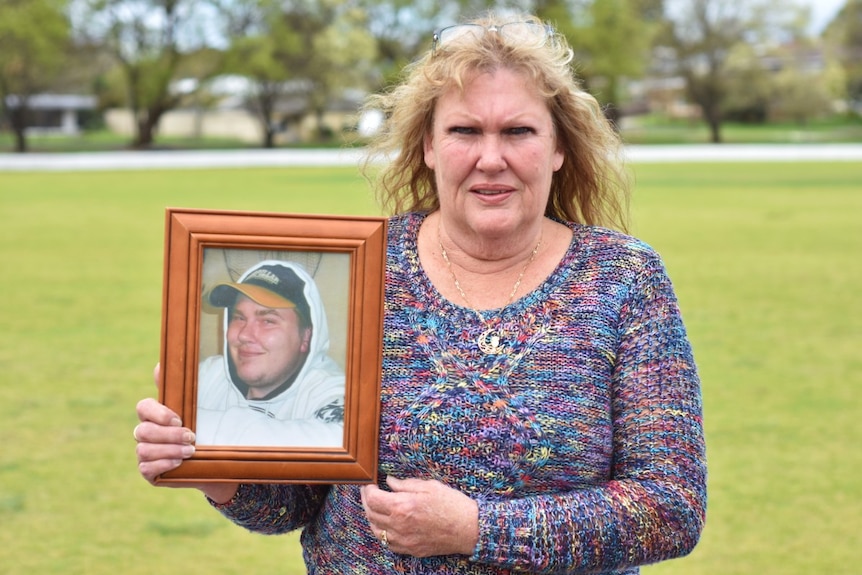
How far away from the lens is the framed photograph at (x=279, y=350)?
2.26 meters

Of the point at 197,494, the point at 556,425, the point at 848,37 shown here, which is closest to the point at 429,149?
the point at 556,425

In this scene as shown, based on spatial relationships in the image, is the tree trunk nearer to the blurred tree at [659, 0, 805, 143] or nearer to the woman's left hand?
the blurred tree at [659, 0, 805, 143]

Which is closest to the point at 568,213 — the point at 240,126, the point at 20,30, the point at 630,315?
the point at 630,315

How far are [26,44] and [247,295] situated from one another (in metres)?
64.4

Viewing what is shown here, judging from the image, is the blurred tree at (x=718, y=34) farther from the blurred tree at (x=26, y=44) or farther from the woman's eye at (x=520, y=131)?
the woman's eye at (x=520, y=131)

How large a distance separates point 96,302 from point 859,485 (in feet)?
27.2

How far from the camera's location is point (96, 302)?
40.8 ft

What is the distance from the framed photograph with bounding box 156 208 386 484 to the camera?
2.26m

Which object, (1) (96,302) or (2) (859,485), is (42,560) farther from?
(1) (96,302)

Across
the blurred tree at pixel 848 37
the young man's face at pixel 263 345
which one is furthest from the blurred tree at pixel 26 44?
the young man's face at pixel 263 345

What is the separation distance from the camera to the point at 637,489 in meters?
2.45

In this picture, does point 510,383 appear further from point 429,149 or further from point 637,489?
point 429,149

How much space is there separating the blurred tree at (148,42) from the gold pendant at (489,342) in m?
63.9

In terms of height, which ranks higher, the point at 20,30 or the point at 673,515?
the point at 20,30
